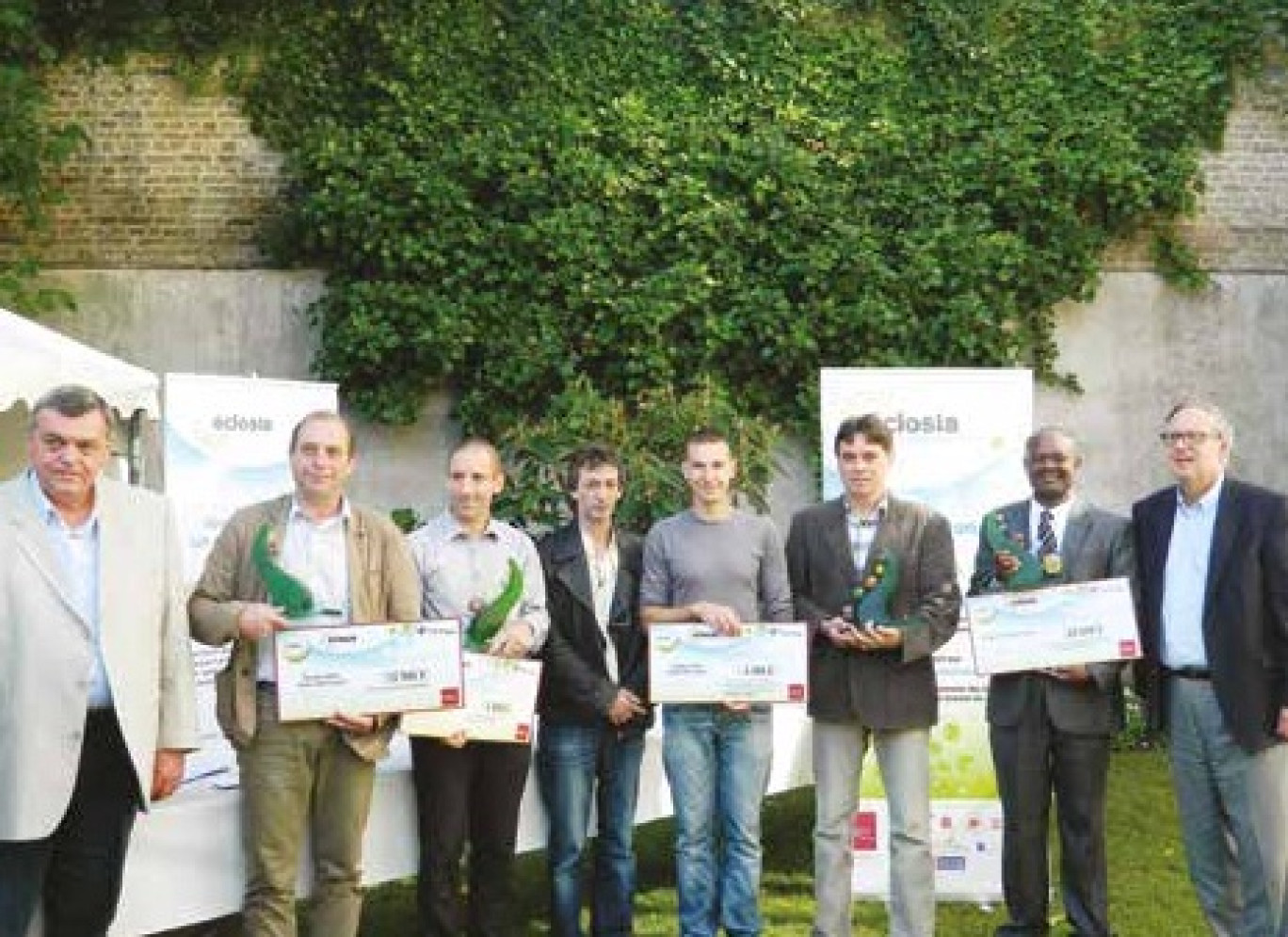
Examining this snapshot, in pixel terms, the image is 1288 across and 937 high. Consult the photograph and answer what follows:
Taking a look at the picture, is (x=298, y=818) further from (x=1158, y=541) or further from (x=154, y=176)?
(x=154, y=176)

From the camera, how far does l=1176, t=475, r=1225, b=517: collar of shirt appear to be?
17.1 ft

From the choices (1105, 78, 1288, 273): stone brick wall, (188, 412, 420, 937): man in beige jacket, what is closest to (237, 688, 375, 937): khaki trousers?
(188, 412, 420, 937): man in beige jacket

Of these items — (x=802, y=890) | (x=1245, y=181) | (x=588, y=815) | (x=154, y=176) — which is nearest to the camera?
(x=588, y=815)

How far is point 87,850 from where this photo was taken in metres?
4.08

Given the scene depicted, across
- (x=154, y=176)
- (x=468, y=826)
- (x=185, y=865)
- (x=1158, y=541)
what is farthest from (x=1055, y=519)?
(x=154, y=176)

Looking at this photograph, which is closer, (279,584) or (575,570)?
(279,584)

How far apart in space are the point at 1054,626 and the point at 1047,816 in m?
0.79

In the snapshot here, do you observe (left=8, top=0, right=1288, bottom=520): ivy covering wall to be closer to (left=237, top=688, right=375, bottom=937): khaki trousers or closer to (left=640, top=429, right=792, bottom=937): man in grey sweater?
(left=640, top=429, right=792, bottom=937): man in grey sweater

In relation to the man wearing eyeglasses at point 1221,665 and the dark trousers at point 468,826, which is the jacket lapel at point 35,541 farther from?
the man wearing eyeglasses at point 1221,665

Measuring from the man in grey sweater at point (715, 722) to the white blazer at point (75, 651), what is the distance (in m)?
1.74

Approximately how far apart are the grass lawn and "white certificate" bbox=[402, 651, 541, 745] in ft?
5.01

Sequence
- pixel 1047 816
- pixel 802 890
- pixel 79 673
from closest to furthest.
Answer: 1. pixel 79 673
2. pixel 1047 816
3. pixel 802 890

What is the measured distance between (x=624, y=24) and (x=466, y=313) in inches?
101

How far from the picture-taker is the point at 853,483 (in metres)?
5.38
